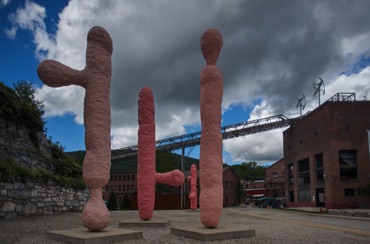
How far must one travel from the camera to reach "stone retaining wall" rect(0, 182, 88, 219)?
12.0 m

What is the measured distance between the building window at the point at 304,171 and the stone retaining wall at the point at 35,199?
92.4ft

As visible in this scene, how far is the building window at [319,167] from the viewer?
34.4m

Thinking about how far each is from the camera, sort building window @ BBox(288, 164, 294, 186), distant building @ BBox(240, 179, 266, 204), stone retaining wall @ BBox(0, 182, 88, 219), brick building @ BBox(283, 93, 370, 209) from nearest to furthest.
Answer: stone retaining wall @ BBox(0, 182, 88, 219) → brick building @ BBox(283, 93, 370, 209) → building window @ BBox(288, 164, 294, 186) → distant building @ BBox(240, 179, 266, 204)

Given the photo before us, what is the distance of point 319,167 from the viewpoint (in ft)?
114

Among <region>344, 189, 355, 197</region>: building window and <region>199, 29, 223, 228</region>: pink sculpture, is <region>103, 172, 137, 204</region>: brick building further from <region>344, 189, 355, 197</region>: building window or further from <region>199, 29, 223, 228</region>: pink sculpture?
<region>199, 29, 223, 228</region>: pink sculpture

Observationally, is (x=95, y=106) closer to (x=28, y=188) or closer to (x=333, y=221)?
(x=28, y=188)

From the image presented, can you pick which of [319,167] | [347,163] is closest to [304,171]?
[319,167]

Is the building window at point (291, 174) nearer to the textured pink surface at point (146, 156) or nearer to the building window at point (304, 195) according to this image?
the building window at point (304, 195)

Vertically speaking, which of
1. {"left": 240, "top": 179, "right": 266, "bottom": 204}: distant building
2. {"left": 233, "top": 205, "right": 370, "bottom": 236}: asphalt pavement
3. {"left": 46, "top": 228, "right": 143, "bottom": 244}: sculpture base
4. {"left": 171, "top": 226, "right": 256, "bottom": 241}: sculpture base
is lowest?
{"left": 240, "top": 179, "right": 266, "bottom": 204}: distant building

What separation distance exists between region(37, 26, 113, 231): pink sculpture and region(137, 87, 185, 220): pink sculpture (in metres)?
3.81

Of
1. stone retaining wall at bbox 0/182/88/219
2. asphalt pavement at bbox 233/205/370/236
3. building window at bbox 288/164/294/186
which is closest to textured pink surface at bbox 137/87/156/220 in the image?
stone retaining wall at bbox 0/182/88/219

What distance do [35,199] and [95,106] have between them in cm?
804

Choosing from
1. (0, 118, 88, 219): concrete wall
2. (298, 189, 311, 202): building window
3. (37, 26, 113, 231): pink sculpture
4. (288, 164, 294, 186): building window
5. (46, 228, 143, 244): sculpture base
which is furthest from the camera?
(288, 164, 294, 186): building window

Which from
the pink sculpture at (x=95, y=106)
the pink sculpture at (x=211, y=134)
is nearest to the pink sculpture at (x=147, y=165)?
Result: the pink sculpture at (x=211, y=134)
